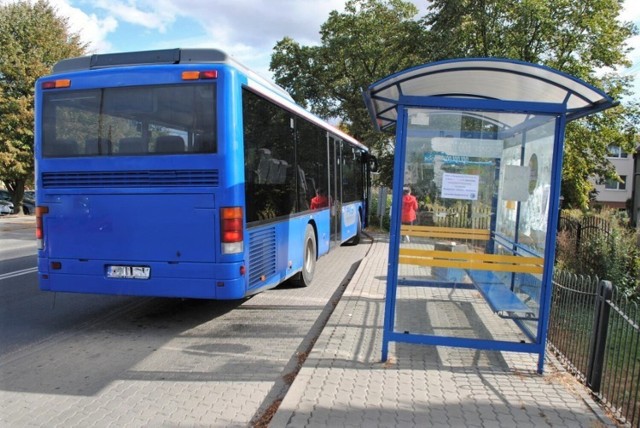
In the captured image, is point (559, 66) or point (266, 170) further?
point (559, 66)

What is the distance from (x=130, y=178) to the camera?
5.59 metres

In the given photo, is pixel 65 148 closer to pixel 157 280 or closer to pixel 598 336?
pixel 157 280

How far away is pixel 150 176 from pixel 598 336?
15.5 ft

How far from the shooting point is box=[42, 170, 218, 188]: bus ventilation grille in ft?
17.8

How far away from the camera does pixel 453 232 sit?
5492 millimetres

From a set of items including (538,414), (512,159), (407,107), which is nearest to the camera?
(538,414)

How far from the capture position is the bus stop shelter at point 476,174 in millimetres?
4484

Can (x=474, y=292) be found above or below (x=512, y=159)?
below

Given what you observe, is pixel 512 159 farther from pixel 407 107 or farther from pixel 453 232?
pixel 407 107

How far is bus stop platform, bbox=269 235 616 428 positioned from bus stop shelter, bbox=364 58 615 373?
0.22 m

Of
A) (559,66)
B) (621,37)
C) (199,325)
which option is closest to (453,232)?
(199,325)

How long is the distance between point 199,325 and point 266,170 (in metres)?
2.18

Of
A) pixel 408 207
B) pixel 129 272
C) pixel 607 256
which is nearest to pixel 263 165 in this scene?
pixel 129 272

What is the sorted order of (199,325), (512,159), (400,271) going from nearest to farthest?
(400,271), (512,159), (199,325)
